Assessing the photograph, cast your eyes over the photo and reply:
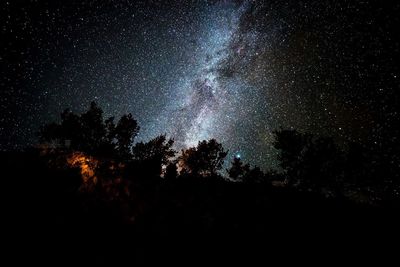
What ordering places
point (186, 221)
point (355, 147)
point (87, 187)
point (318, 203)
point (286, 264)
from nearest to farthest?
point (286, 264), point (186, 221), point (87, 187), point (318, 203), point (355, 147)

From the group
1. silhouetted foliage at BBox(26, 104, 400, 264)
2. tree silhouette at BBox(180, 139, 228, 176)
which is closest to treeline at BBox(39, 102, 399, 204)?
tree silhouette at BBox(180, 139, 228, 176)

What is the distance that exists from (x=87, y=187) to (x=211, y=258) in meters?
7.97

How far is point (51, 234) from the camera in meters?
14.2

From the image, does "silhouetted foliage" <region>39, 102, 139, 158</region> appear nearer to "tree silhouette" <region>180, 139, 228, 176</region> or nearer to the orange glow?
"tree silhouette" <region>180, 139, 228, 176</region>

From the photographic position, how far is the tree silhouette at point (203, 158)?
41812 mm

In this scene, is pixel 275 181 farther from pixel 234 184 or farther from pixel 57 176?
pixel 57 176

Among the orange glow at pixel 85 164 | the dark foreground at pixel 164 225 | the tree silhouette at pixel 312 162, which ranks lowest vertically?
the dark foreground at pixel 164 225

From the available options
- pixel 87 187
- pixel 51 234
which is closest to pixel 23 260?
pixel 51 234

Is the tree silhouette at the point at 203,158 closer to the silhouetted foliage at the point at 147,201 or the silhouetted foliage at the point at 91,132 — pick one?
the silhouetted foliage at the point at 91,132

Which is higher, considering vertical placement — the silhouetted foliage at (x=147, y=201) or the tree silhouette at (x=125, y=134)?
the tree silhouette at (x=125, y=134)

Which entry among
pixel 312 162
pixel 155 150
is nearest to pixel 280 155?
pixel 312 162

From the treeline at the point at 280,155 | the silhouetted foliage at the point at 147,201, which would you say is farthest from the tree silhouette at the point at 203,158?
the silhouetted foliage at the point at 147,201

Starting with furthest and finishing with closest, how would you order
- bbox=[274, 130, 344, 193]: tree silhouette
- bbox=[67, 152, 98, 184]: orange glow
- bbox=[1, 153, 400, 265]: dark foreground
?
bbox=[274, 130, 344, 193]: tree silhouette, bbox=[67, 152, 98, 184]: orange glow, bbox=[1, 153, 400, 265]: dark foreground

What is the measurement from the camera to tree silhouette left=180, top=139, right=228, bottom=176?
137 feet
